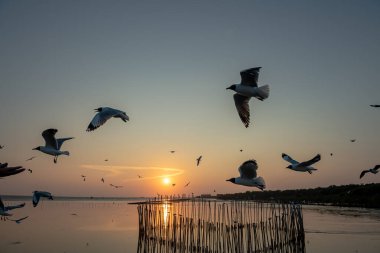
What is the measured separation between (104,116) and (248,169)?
4253mm

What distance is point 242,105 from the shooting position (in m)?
11.9

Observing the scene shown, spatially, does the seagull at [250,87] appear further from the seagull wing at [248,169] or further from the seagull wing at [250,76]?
the seagull wing at [248,169]

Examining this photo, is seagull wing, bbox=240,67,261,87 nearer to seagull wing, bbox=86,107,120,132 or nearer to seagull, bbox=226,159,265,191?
seagull, bbox=226,159,265,191

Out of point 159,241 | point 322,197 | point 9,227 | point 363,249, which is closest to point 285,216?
point 363,249

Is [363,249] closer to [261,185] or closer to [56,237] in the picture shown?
[261,185]

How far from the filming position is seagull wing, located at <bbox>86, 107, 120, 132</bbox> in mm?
11031

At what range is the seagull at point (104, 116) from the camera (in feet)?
36.2

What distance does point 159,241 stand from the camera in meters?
16.0

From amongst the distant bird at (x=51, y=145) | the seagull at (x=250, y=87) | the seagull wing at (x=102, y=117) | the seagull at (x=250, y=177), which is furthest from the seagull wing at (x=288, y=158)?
the distant bird at (x=51, y=145)

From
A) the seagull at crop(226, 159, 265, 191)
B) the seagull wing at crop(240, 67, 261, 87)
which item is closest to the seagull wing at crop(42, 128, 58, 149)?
the seagull at crop(226, 159, 265, 191)

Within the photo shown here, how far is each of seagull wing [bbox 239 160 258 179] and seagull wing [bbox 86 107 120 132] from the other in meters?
3.77

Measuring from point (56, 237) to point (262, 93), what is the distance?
1536cm

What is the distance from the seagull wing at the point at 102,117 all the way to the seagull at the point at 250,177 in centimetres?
382

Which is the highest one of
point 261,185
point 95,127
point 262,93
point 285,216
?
point 262,93
